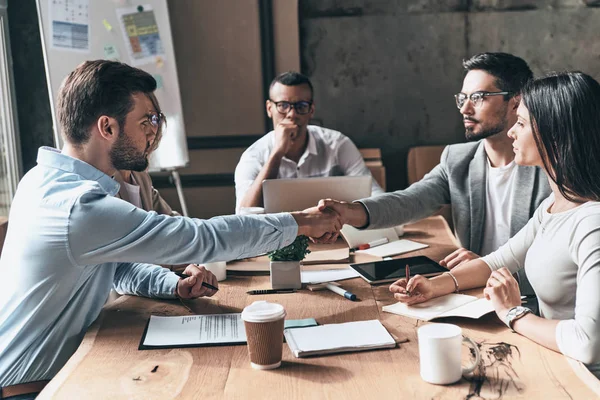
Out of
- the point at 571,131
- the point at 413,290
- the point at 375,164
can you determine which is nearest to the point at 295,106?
the point at 375,164

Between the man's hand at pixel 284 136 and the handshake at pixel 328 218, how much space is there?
3.20 feet

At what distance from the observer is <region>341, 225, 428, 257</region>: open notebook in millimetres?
2283

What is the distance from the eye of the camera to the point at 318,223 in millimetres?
1945

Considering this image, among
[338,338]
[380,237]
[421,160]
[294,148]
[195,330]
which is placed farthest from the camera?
[421,160]

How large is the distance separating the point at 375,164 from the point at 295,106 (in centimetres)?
75

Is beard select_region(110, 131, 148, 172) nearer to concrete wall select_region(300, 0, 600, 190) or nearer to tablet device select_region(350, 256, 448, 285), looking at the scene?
tablet device select_region(350, 256, 448, 285)

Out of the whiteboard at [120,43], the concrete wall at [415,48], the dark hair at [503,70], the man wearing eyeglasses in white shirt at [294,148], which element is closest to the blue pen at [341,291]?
the dark hair at [503,70]

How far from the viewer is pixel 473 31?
13.4 feet

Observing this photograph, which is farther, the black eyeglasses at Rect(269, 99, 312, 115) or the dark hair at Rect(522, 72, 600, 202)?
the black eyeglasses at Rect(269, 99, 312, 115)

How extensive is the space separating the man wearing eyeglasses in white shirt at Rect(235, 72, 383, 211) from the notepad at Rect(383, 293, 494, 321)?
5.18 feet

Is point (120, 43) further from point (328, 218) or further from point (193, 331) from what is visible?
point (193, 331)

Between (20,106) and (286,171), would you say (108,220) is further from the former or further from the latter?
(20,106)

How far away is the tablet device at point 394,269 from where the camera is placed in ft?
6.26

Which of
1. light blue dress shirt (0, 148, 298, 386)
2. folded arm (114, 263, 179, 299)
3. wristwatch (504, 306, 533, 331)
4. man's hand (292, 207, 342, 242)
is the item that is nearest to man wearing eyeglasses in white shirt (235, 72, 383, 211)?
man's hand (292, 207, 342, 242)
